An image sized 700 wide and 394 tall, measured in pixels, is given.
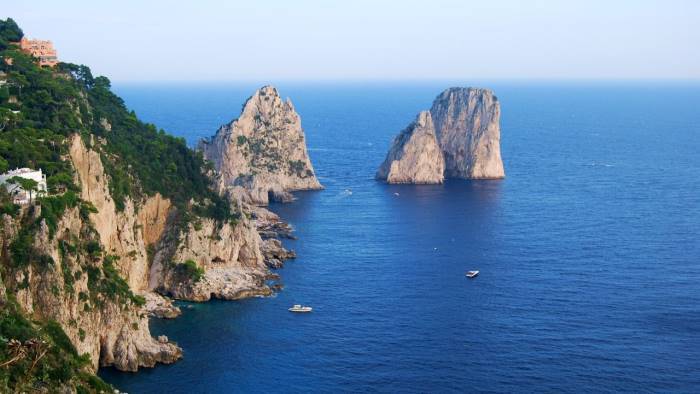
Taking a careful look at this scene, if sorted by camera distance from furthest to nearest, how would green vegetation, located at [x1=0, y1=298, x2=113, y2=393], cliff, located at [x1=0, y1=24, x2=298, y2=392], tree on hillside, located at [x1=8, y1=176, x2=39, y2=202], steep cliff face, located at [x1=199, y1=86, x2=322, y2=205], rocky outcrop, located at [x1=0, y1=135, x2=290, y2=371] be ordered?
steep cliff face, located at [x1=199, y1=86, x2=322, y2=205], tree on hillside, located at [x1=8, y1=176, x2=39, y2=202], rocky outcrop, located at [x1=0, y1=135, x2=290, y2=371], cliff, located at [x1=0, y1=24, x2=298, y2=392], green vegetation, located at [x1=0, y1=298, x2=113, y2=393]

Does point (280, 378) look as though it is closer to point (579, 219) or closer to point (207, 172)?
point (207, 172)

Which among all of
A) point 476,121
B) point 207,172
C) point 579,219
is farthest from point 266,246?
point 476,121

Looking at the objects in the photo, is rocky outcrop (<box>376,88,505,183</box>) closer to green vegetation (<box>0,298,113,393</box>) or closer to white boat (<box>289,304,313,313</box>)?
white boat (<box>289,304,313,313</box>)

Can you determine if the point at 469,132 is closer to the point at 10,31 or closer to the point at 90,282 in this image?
the point at 10,31

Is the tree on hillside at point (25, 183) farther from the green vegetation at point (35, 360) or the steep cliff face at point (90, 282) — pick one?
the green vegetation at point (35, 360)

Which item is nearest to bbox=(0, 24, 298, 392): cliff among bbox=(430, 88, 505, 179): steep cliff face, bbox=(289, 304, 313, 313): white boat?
bbox=(289, 304, 313, 313): white boat

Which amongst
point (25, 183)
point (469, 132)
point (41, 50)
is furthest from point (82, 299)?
point (469, 132)
